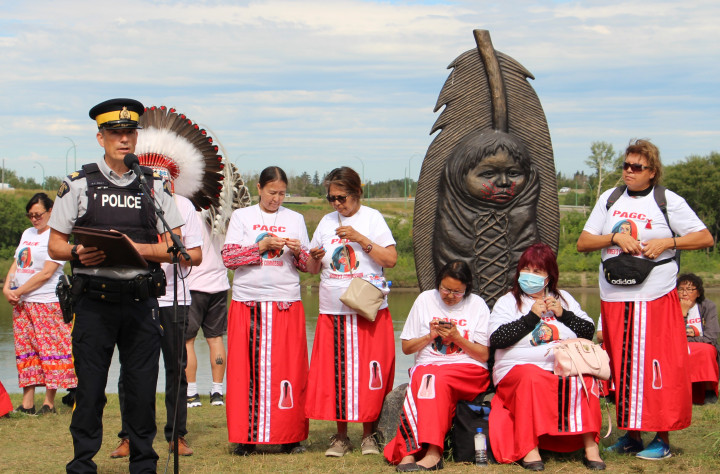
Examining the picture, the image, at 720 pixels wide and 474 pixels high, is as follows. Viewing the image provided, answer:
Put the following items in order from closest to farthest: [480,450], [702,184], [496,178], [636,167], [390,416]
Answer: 1. [480,450]
2. [636,167]
3. [390,416]
4. [496,178]
5. [702,184]

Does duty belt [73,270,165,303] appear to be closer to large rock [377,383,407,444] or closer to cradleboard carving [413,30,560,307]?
large rock [377,383,407,444]

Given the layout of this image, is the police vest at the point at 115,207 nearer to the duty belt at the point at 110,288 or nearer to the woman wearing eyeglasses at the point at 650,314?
the duty belt at the point at 110,288

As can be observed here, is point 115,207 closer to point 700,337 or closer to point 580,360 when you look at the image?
point 580,360

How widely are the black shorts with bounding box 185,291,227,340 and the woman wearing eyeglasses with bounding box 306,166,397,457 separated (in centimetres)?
218

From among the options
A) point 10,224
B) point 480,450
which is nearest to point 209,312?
point 480,450

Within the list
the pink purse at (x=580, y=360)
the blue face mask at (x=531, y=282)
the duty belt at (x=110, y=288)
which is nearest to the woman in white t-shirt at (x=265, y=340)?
the duty belt at (x=110, y=288)

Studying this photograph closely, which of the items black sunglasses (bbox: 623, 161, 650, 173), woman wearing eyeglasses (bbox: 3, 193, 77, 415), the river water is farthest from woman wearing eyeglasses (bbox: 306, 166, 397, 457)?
the river water

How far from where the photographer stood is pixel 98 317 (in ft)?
13.1

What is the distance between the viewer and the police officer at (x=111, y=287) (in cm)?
399

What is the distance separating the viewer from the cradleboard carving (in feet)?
18.4

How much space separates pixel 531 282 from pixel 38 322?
3909mm

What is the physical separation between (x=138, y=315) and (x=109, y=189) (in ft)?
2.00

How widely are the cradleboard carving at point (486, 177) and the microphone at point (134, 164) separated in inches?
92.4

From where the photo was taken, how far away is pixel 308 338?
11922 millimetres
